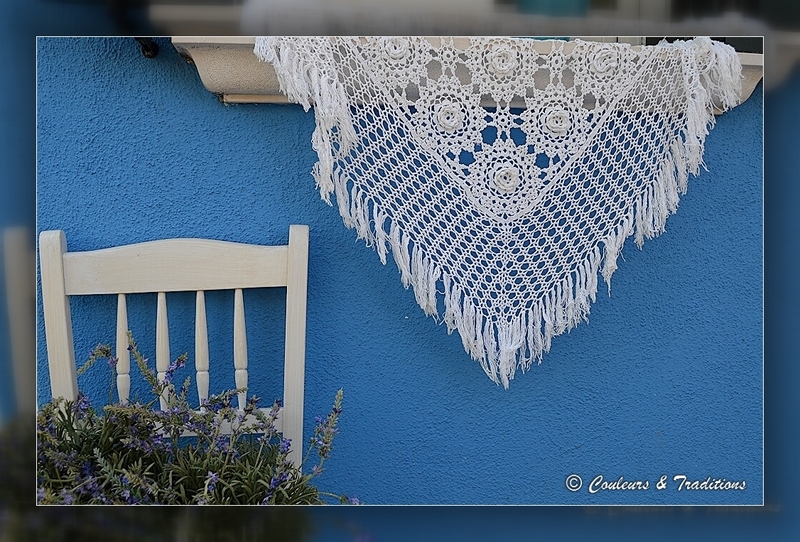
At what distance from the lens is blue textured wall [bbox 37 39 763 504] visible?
3.64 ft

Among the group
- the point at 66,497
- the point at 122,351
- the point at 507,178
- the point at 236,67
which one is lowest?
the point at 66,497

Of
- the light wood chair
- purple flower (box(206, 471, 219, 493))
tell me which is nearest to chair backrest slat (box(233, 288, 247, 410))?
the light wood chair

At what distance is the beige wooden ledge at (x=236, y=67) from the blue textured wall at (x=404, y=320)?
36mm

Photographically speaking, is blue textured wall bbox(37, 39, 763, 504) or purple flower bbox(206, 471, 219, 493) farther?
blue textured wall bbox(37, 39, 763, 504)

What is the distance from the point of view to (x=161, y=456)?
1003 mm

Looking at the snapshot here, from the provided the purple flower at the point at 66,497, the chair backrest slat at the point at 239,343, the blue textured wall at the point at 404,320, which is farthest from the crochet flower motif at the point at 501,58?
the purple flower at the point at 66,497

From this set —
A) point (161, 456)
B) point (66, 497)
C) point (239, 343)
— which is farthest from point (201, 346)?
point (66, 497)

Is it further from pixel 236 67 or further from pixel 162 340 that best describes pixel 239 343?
pixel 236 67

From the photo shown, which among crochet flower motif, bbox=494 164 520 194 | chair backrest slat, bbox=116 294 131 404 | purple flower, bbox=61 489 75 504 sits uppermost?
crochet flower motif, bbox=494 164 520 194

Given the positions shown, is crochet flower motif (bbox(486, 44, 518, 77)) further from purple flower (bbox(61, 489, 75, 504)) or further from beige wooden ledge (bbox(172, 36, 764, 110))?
purple flower (bbox(61, 489, 75, 504))

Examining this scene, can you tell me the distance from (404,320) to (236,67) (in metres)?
0.45

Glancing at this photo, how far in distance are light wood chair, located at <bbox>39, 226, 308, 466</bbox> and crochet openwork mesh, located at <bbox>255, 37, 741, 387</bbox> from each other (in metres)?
0.14

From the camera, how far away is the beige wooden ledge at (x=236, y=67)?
3.43 ft
